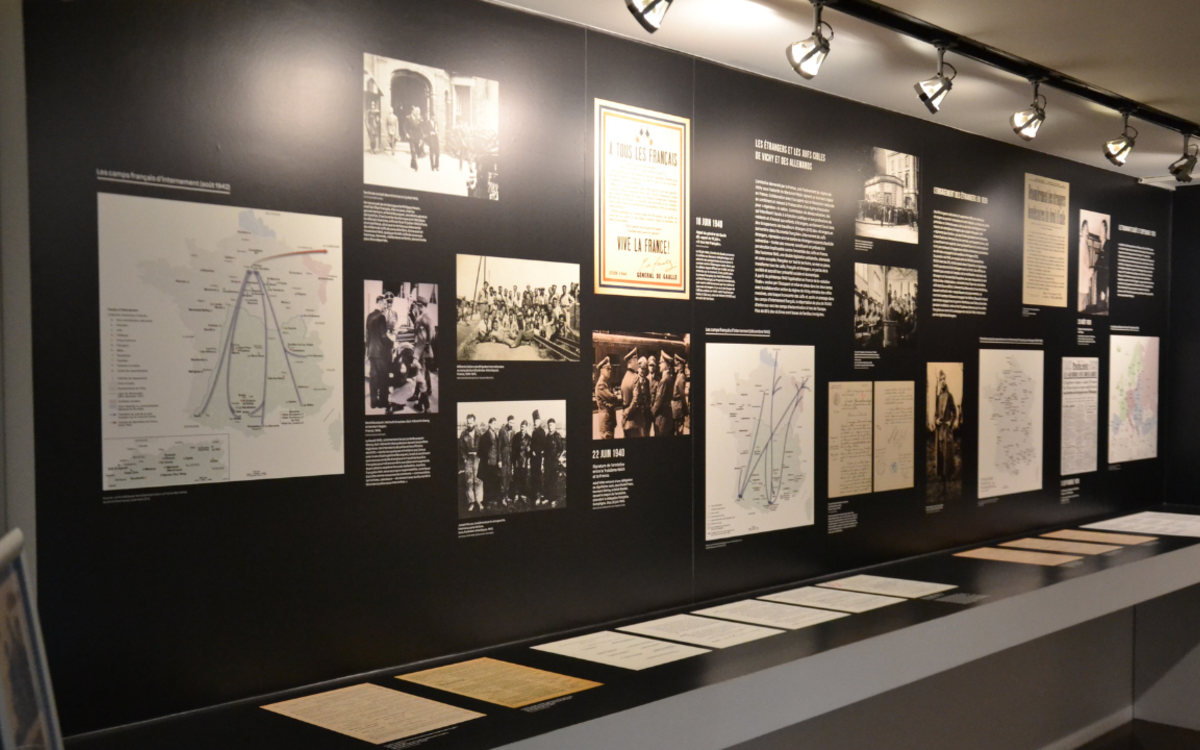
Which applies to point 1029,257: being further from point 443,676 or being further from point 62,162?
point 62,162

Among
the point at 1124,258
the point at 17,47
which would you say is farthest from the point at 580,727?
the point at 1124,258

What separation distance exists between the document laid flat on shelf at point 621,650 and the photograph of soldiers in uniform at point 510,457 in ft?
1.22

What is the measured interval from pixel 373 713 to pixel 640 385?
1277mm

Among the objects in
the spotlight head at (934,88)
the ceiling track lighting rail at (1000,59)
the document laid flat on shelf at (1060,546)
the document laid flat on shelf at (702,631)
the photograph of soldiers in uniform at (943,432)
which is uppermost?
the ceiling track lighting rail at (1000,59)

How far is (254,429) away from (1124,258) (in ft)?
15.3

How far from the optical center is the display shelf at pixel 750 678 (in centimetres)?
204

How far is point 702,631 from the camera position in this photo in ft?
9.46

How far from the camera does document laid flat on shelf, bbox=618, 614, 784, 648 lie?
9.12 ft

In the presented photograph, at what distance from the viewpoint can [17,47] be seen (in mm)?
1914

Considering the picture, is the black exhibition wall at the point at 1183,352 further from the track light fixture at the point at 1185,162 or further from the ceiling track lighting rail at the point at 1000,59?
the ceiling track lighting rail at the point at 1000,59

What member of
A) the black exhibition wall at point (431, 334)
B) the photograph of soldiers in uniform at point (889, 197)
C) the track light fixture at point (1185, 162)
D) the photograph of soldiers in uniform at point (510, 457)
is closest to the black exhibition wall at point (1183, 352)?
the track light fixture at point (1185, 162)

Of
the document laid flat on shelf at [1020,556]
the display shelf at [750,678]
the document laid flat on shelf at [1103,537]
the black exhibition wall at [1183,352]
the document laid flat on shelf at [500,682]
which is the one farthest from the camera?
the black exhibition wall at [1183,352]

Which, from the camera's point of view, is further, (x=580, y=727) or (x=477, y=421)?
(x=477, y=421)

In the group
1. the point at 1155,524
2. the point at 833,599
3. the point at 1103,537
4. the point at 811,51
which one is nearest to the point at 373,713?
the point at 833,599
